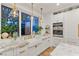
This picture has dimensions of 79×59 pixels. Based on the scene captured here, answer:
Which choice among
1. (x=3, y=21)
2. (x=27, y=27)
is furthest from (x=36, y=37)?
(x=3, y=21)

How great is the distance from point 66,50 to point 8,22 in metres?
0.96

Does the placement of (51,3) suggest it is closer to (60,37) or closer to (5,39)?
(60,37)

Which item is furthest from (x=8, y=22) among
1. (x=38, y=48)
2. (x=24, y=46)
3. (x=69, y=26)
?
(x=69, y=26)

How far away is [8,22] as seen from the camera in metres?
1.95

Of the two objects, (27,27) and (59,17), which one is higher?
(59,17)

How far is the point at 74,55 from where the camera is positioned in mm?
1920

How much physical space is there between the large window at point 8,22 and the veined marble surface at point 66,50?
2.22ft

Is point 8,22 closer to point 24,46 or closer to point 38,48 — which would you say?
point 24,46

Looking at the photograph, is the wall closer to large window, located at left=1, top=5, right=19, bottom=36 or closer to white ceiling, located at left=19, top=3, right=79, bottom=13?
white ceiling, located at left=19, top=3, right=79, bottom=13

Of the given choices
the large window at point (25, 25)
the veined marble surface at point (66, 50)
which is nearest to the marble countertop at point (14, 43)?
the large window at point (25, 25)

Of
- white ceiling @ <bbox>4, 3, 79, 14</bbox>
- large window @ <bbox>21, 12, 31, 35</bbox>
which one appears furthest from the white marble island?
white ceiling @ <bbox>4, 3, 79, 14</bbox>

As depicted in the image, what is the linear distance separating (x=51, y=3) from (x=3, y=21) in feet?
2.51

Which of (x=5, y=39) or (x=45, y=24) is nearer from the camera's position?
(x=5, y=39)

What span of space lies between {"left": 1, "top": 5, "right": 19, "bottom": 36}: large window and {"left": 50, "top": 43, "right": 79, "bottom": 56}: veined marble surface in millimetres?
677
